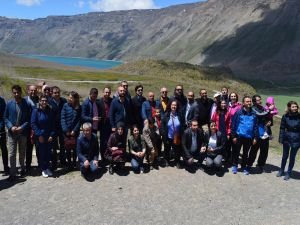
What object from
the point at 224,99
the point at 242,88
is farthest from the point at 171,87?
the point at 224,99

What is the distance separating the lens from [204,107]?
13938mm

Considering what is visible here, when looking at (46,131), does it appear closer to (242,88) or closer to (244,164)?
(244,164)

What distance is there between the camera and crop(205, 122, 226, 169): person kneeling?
44.0ft

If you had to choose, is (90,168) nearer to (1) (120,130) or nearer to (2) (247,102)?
(1) (120,130)

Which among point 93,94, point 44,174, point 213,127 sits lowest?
point 44,174

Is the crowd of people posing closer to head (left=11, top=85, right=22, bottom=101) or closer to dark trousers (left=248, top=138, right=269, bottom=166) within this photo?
dark trousers (left=248, top=138, right=269, bottom=166)

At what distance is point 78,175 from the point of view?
12.9 metres

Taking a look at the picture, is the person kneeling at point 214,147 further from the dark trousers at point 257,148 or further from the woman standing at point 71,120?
the woman standing at point 71,120

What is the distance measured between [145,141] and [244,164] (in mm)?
3276

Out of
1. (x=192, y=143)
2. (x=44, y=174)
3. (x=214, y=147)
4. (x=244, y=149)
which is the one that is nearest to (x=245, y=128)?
(x=244, y=149)

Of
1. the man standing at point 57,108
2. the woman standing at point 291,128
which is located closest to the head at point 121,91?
the man standing at point 57,108

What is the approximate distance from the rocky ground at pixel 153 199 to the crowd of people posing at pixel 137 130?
19.6 inches

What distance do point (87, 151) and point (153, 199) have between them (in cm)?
271

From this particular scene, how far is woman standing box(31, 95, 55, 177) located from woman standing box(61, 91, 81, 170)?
41cm
